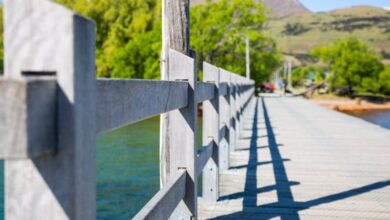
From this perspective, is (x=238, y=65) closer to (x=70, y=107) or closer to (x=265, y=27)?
(x=265, y=27)

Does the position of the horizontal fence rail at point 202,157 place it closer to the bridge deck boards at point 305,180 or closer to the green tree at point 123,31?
the bridge deck boards at point 305,180

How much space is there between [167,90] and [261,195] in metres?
2.43

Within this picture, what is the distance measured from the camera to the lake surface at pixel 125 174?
29.4ft

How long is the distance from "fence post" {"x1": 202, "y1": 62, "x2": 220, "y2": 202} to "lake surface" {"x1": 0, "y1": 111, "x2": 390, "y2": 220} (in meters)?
4.55

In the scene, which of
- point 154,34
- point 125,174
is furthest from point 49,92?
point 154,34

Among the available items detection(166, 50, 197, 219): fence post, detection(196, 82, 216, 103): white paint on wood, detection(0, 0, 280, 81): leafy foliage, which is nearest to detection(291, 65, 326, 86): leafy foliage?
detection(0, 0, 280, 81): leafy foliage

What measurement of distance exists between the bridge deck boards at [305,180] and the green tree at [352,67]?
53430 millimetres

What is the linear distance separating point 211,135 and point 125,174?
795 centimetres

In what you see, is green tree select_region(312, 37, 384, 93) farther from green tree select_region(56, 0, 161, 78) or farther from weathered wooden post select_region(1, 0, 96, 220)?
weathered wooden post select_region(1, 0, 96, 220)

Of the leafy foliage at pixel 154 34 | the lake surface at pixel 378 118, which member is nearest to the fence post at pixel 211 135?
the leafy foliage at pixel 154 34

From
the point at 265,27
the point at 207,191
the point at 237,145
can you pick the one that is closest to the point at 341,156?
the point at 237,145

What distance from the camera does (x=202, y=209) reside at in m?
3.80

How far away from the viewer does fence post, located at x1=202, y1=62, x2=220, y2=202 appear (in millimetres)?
4016

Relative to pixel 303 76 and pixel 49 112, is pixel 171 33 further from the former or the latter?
pixel 303 76
